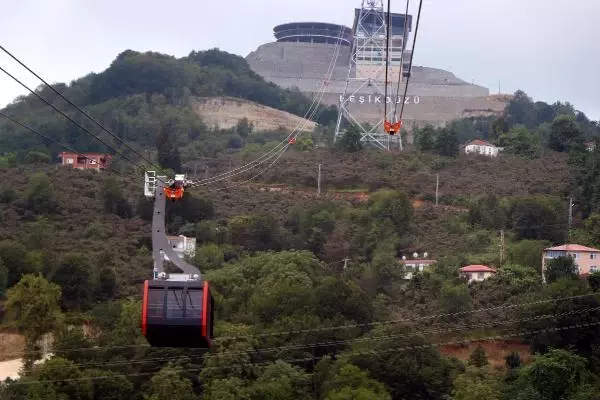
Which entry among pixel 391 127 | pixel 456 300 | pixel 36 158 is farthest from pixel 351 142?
pixel 391 127

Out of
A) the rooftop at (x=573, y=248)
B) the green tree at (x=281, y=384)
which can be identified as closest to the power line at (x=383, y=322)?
the green tree at (x=281, y=384)

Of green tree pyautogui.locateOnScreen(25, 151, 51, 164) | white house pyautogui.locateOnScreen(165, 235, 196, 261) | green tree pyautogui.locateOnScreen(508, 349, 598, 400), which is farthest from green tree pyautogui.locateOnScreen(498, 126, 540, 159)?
green tree pyautogui.locateOnScreen(508, 349, 598, 400)

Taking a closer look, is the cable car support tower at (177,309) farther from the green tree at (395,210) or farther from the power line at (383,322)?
the green tree at (395,210)

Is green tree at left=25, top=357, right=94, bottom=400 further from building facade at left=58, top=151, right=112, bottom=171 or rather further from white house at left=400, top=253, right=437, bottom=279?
building facade at left=58, top=151, right=112, bottom=171

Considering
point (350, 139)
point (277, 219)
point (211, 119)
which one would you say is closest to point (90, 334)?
point (277, 219)

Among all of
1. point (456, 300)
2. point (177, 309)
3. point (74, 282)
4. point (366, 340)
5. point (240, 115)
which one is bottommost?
point (366, 340)

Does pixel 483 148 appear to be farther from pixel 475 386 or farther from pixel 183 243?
pixel 475 386

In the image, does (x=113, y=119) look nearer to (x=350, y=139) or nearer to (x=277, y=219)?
(x=350, y=139)
